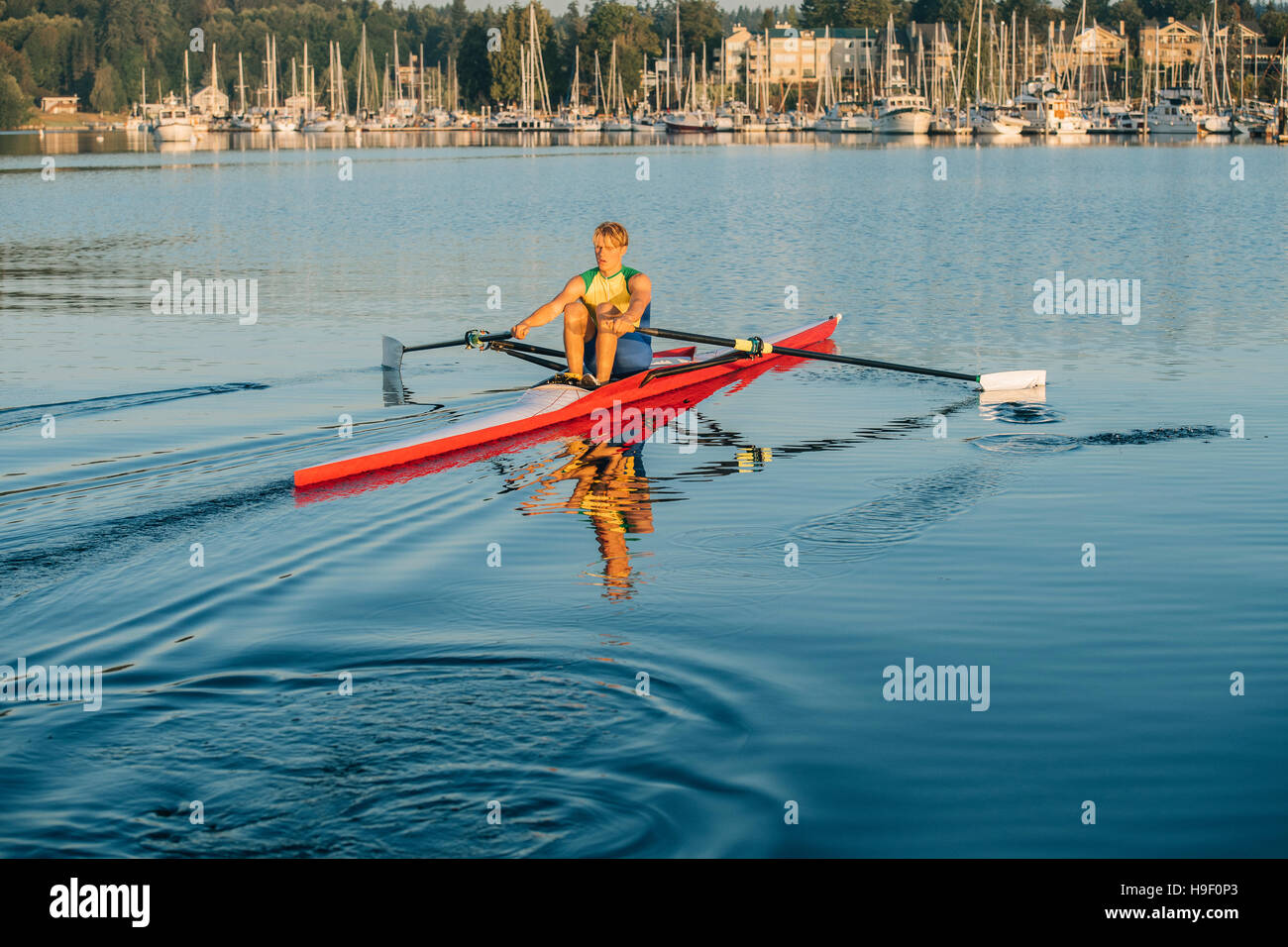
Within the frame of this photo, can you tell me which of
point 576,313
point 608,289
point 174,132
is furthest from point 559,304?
point 174,132

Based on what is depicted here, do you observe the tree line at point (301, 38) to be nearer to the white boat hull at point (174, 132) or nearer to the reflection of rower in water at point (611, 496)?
the white boat hull at point (174, 132)

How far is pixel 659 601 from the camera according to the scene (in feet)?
29.0

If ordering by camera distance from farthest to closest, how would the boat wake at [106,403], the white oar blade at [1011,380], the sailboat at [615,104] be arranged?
the sailboat at [615,104] → the white oar blade at [1011,380] → the boat wake at [106,403]

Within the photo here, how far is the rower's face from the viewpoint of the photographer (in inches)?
546

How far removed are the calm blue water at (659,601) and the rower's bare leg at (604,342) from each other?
1.21 m

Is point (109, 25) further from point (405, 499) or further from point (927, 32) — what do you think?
point (405, 499)

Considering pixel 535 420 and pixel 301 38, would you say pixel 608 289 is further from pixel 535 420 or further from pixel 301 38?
pixel 301 38

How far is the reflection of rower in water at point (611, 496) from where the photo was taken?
9702 millimetres

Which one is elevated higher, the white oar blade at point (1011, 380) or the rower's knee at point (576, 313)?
the rower's knee at point (576, 313)

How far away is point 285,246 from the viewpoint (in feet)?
120

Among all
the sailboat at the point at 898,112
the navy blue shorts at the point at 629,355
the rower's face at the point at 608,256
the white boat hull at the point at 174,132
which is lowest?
the navy blue shorts at the point at 629,355

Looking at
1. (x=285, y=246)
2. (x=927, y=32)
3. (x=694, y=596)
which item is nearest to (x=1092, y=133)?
(x=927, y=32)

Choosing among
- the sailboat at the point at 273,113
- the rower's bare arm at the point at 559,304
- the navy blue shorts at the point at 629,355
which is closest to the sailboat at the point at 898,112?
the sailboat at the point at 273,113

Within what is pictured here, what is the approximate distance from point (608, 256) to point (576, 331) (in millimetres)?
835
